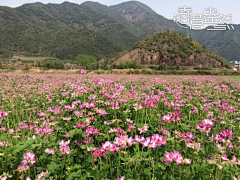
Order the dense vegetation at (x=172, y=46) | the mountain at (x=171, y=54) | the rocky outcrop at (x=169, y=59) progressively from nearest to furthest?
1. the rocky outcrop at (x=169, y=59)
2. the mountain at (x=171, y=54)
3. the dense vegetation at (x=172, y=46)

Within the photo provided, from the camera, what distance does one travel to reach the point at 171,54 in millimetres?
70375

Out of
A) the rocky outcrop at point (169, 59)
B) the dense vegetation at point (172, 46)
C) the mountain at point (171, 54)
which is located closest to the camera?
the rocky outcrop at point (169, 59)

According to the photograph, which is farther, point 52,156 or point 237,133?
point 237,133

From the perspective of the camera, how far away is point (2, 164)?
5.83 ft

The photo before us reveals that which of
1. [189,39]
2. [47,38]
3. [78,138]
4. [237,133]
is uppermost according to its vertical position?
[47,38]

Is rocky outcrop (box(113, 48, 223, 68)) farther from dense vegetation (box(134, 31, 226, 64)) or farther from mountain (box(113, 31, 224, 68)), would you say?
dense vegetation (box(134, 31, 226, 64))

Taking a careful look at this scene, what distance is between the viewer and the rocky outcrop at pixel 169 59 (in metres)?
67.6

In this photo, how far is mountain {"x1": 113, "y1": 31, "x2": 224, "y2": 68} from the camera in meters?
68.1

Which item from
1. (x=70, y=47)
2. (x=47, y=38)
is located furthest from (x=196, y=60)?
(x=47, y=38)

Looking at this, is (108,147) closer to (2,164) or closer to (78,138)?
(78,138)

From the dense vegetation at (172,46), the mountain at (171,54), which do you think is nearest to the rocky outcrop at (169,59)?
the mountain at (171,54)

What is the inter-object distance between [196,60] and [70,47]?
89.5 meters

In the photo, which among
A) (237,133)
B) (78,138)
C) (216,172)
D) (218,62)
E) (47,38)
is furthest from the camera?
(47,38)

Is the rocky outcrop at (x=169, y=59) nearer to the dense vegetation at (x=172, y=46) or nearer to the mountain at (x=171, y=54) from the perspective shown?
the mountain at (x=171, y=54)
